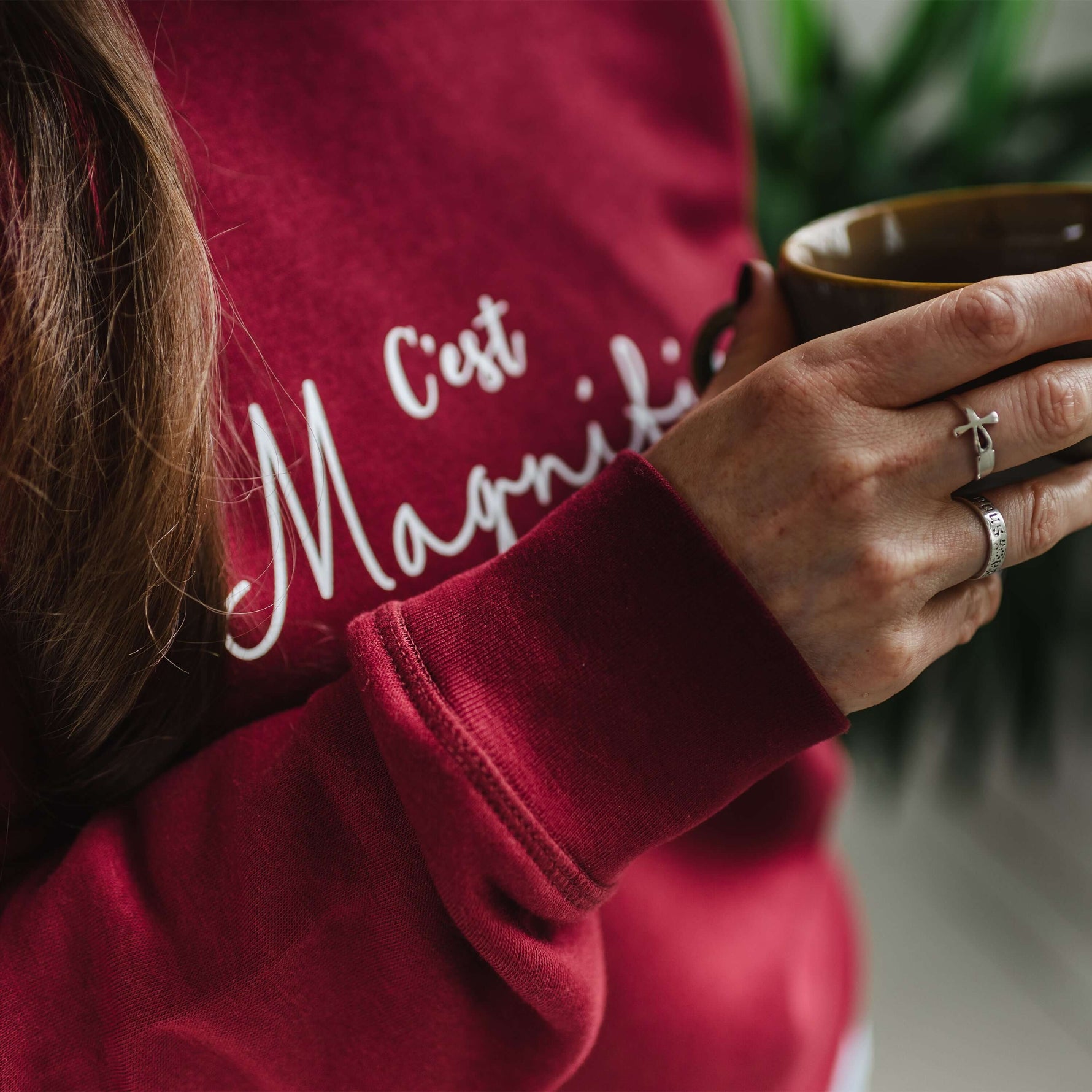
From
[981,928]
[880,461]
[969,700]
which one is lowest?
[981,928]

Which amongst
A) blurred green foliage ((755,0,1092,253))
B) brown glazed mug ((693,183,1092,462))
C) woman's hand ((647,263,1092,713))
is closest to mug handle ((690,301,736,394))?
brown glazed mug ((693,183,1092,462))

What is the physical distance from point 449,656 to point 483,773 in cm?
5

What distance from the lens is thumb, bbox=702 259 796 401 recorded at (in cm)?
42

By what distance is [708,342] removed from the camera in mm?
474

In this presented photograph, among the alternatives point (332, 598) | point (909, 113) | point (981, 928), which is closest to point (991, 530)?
point (332, 598)

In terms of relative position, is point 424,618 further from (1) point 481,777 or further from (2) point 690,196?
(2) point 690,196

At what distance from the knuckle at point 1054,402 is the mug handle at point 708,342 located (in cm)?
15

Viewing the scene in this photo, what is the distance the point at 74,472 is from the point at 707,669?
0.86 feet

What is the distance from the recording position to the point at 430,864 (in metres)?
0.34

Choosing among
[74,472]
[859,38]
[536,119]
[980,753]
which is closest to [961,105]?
[859,38]

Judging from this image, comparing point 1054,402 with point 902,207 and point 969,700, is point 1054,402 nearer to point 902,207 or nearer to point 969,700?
point 902,207

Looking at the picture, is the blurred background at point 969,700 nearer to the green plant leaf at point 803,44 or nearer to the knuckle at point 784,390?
the green plant leaf at point 803,44

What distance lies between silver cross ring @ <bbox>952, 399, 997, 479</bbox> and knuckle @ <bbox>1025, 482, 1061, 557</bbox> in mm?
36

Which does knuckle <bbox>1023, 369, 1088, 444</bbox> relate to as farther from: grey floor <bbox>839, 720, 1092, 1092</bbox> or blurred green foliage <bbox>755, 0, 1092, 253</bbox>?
grey floor <bbox>839, 720, 1092, 1092</bbox>
